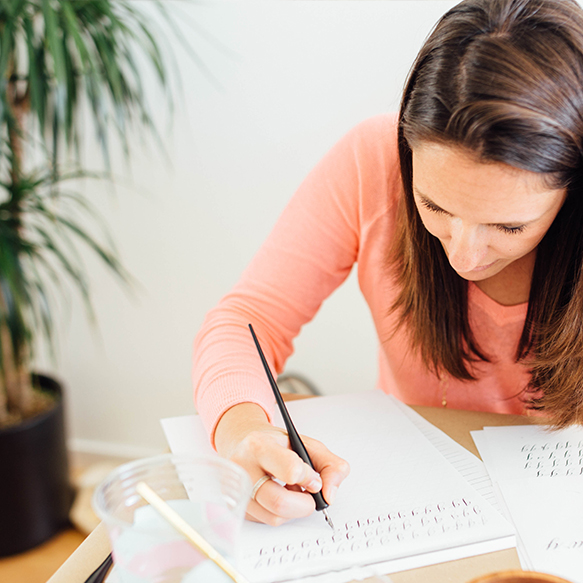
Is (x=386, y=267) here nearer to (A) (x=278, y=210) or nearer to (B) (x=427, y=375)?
(B) (x=427, y=375)

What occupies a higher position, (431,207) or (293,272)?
(431,207)

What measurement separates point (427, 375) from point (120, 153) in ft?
3.07

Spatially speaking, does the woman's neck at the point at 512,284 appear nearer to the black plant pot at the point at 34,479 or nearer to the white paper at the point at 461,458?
the white paper at the point at 461,458

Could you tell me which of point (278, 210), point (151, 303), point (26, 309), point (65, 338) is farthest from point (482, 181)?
point (65, 338)

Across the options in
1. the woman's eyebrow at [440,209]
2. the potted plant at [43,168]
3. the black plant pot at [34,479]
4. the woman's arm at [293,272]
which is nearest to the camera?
the woman's eyebrow at [440,209]

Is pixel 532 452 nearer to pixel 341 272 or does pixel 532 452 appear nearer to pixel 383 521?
pixel 383 521

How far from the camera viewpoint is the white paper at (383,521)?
49 centimetres

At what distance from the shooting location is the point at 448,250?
0.65m

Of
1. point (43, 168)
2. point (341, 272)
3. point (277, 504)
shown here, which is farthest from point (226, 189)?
point (277, 504)

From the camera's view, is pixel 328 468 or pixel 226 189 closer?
pixel 328 468

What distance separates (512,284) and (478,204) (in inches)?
11.2

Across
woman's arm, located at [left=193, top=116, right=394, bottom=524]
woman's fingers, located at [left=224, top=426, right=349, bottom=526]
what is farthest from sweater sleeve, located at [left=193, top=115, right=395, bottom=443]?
woman's fingers, located at [left=224, top=426, right=349, bottom=526]

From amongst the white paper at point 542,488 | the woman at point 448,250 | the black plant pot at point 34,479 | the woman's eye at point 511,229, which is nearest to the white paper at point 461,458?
the white paper at point 542,488

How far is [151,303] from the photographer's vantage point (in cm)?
154
